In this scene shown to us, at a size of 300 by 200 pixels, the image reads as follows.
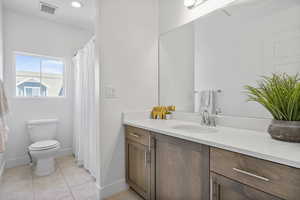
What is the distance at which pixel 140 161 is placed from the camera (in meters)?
1.57

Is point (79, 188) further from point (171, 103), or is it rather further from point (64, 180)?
point (171, 103)

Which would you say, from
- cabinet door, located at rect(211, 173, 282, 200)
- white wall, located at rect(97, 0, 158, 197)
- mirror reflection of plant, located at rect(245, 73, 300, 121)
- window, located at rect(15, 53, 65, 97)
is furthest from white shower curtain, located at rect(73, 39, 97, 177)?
mirror reflection of plant, located at rect(245, 73, 300, 121)

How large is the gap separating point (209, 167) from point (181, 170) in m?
0.26

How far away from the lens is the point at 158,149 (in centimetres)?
137

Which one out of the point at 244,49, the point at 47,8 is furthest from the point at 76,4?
the point at 244,49

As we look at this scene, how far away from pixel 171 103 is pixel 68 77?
2.15 m

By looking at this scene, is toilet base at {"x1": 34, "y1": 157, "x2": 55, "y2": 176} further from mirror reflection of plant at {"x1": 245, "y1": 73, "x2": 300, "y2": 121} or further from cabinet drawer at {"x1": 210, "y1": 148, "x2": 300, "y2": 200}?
mirror reflection of plant at {"x1": 245, "y1": 73, "x2": 300, "y2": 121}

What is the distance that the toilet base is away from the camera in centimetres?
215

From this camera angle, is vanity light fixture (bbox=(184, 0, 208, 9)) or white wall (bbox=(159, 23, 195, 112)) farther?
white wall (bbox=(159, 23, 195, 112))

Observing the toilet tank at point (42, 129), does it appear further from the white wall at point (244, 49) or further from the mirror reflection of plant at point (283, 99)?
the mirror reflection of plant at point (283, 99)

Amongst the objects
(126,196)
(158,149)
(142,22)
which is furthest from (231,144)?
(142,22)

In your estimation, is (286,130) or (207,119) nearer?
(286,130)

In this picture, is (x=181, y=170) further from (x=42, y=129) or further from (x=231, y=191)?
(x=42, y=129)

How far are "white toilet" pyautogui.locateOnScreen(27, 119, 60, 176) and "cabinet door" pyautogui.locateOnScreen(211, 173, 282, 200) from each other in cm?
219
